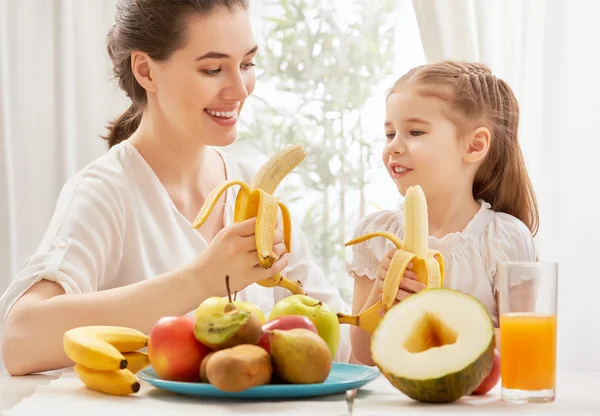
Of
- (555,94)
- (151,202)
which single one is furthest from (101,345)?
(555,94)

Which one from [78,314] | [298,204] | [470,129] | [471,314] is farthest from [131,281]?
[298,204]

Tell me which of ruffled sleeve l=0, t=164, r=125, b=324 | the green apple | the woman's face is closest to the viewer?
the green apple

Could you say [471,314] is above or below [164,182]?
below

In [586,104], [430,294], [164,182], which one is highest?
[586,104]

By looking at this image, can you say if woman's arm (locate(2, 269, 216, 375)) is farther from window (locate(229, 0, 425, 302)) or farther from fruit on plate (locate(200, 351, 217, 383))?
window (locate(229, 0, 425, 302))

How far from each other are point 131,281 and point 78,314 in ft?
1.22

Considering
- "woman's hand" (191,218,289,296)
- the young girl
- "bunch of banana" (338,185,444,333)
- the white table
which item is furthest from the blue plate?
the young girl

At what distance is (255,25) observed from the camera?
3.44 meters

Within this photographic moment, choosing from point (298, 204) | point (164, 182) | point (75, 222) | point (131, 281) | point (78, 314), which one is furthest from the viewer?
point (298, 204)

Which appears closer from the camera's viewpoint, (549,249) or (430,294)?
(430,294)

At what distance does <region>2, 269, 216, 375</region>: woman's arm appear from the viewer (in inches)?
60.1

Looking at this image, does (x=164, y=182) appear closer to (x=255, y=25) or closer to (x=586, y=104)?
(x=255, y=25)

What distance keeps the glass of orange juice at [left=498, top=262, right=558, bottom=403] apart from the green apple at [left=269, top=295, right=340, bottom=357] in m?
0.27

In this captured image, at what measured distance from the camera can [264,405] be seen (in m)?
1.05
